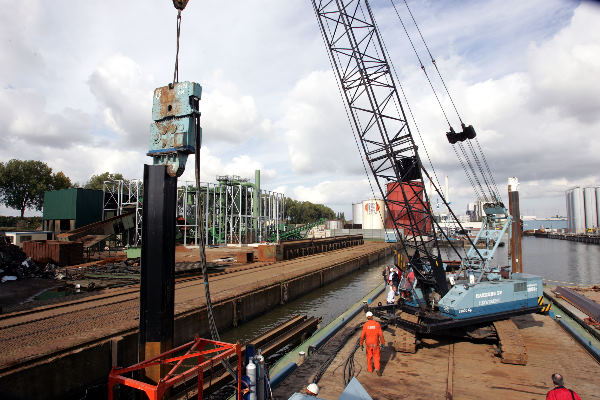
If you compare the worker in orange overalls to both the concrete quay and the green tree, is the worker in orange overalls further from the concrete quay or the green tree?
the green tree

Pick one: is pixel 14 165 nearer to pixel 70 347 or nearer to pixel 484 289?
pixel 70 347

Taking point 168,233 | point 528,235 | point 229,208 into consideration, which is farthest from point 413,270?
point 528,235

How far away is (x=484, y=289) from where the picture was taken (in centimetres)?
966

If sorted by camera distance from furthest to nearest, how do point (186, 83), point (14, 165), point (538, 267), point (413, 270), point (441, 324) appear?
point (14, 165)
point (538, 267)
point (413, 270)
point (441, 324)
point (186, 83)

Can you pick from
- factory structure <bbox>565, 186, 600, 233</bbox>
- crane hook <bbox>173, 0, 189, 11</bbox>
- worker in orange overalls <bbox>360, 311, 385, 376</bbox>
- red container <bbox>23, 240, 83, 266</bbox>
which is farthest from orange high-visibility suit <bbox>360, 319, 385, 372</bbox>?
factory structure <bbox>565, 186, 600, 233</bbox>

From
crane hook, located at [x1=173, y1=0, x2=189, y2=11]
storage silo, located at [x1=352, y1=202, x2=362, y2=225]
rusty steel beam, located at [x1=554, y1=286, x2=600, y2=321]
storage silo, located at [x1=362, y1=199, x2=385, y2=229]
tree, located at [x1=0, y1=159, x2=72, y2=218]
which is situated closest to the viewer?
crane hook, located at [x1=173, y1=0, x2=189, y2=11]

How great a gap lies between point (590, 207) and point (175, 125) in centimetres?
21627

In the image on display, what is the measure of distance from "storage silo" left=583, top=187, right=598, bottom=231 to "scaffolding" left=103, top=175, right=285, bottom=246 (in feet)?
587

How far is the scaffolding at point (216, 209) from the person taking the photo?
3919cm

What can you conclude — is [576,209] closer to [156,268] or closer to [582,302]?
[582,302]

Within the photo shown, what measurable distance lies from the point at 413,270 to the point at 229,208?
117 feet

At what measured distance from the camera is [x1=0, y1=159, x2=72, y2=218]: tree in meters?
57.1

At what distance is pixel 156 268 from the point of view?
5270 millimetres

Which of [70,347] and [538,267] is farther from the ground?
[70,347]
